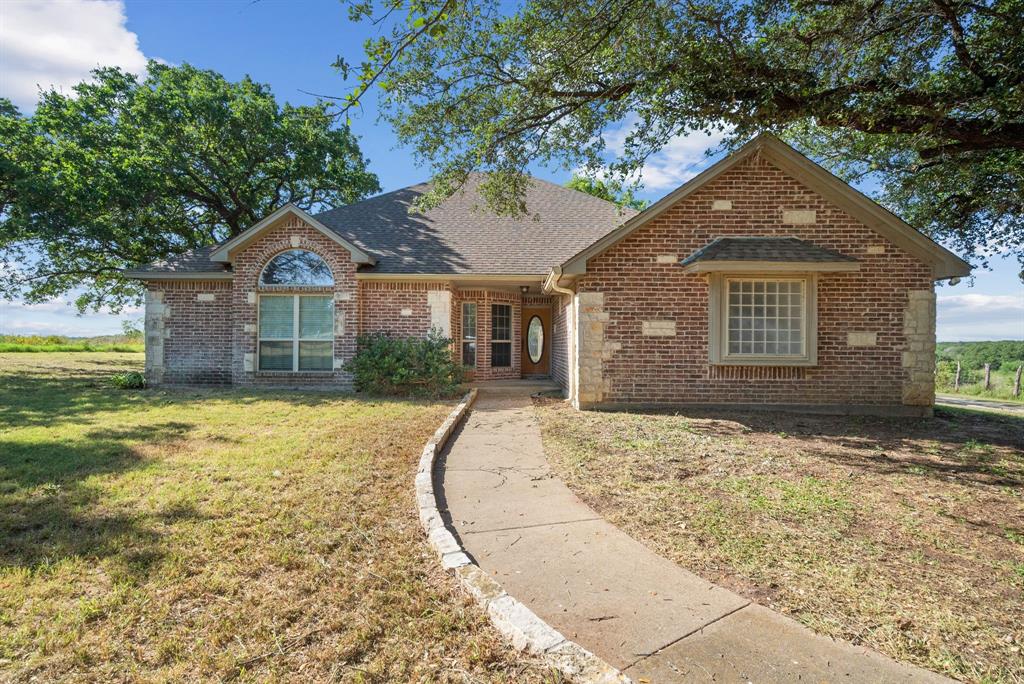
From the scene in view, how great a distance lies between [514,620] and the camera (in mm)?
2557

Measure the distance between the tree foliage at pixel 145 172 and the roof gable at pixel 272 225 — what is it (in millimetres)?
7702

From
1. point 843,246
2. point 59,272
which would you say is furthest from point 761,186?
point 59,272

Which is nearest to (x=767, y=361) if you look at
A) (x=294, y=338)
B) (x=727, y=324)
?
(x=727, y=324)

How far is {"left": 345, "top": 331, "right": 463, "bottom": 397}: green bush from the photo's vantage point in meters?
11.6

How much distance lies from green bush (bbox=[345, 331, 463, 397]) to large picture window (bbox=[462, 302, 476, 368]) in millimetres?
2203

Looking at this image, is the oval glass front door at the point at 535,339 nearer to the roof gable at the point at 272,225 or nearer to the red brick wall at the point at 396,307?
the red brick wall at the point at 396,307

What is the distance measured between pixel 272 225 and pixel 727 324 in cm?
1111

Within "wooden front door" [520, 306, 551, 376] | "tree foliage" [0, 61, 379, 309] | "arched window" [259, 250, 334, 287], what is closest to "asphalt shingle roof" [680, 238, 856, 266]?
"wooden front door" [520, 306, 551, 376]

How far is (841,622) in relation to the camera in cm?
266

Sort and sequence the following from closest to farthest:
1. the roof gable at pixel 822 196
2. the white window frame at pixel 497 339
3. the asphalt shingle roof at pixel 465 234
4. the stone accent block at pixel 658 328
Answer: the roof gable at pixel 822 196, the stone accent block at pixel 658 328, the asphalt shingle roof at pixel 465 234, the white window frame at pixel 497 339

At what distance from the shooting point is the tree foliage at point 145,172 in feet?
51.8

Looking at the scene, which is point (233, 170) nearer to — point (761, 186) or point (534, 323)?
point (534, 323)

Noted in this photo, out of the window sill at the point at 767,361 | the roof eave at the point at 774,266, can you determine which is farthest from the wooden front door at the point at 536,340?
the roof eave at the point at 774,266

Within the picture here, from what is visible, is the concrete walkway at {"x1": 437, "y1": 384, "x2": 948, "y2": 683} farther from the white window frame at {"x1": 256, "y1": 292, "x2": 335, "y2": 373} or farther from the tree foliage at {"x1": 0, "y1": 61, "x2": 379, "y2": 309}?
the tree foliage at {"x1": 0, "y1": 61, "x2": 379, "y2": 309}
